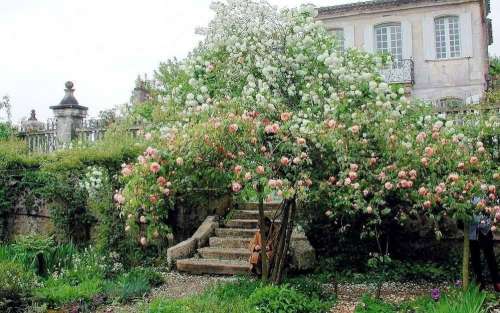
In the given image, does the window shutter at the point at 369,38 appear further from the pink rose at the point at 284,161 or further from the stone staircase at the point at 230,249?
the pink rose at the point at 284,161

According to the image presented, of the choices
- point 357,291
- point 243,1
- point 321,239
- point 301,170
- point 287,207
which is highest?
point 243,1

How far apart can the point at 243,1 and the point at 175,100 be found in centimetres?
177

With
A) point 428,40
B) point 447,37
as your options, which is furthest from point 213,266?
point 447,37

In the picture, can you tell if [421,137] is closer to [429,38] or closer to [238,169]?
[238,169]

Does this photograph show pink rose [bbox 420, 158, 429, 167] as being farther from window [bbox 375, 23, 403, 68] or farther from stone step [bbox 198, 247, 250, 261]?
window [bbox 375, 23, 403, 68]

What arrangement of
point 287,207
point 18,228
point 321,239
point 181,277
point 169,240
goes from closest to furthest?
1. point 287,207
2. point 181,277
3. point 321,239
4. point 169,240
5. point 18,228

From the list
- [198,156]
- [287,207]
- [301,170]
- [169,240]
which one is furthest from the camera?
[169,240]

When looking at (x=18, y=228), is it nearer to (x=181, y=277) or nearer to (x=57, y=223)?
(x=57, y=223)

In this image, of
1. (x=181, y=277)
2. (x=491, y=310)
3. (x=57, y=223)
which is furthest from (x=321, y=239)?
(x=57, y=223)

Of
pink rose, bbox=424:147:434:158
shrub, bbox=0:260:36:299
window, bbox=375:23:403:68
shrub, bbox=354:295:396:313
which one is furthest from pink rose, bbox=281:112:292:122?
window, bbox=375:23:403:68

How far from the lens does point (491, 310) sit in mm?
6176

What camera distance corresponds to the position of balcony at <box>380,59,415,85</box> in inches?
800

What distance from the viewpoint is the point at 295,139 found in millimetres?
6070

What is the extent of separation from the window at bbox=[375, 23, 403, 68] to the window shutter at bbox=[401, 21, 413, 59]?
0.75 feet
